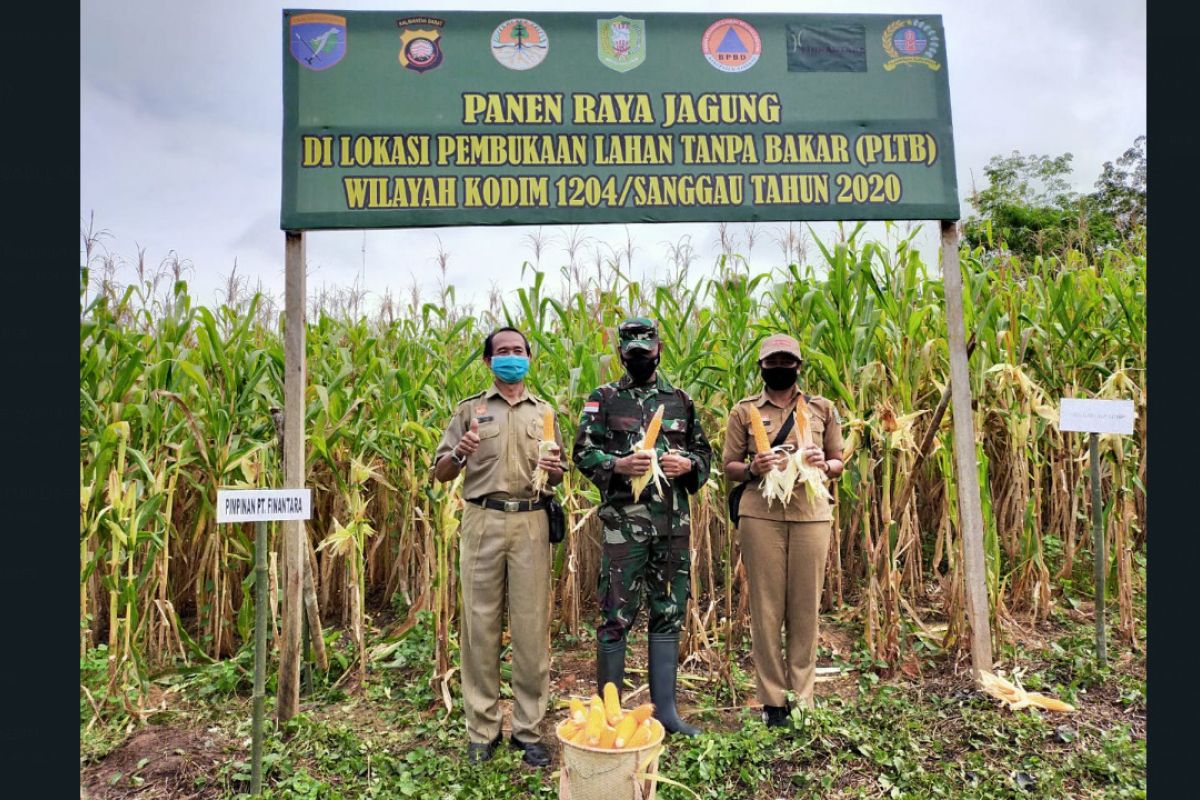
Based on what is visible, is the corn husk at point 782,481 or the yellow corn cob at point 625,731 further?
the corn husk at point 782,481

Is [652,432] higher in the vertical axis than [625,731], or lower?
higher

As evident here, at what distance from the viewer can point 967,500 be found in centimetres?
380

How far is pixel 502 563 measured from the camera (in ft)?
10.9

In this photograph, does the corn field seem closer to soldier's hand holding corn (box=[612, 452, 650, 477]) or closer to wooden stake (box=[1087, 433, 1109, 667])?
wooden stake (box=[1087, 433, 1109, 667])

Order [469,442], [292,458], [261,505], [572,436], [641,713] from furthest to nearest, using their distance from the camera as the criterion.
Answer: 1. [572,436]
2. [292,458]
3. [469,442]
4. [261,505]
5. [641,713]

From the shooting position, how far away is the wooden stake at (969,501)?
3.76 meters

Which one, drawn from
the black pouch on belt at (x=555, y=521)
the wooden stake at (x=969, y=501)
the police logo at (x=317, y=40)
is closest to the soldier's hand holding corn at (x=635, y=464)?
the black pouch on belt at (x=555, y=521)

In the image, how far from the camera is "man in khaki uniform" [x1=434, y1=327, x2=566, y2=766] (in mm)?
3277

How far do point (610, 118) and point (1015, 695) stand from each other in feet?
12.0

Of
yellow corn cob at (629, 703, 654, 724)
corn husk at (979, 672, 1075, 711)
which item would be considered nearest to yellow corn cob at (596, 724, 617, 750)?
yellow corn cob at (629, 703, 654, 724)

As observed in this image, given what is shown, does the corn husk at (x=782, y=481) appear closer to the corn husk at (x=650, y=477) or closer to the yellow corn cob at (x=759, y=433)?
the yellow corn cob at (x=759, y=433)

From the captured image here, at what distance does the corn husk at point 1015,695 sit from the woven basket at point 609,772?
215 centimetres

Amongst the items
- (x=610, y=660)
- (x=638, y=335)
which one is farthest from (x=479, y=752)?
(x=638, y=335)

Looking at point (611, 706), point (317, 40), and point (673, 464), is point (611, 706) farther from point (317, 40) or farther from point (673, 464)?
point (317, 40)
